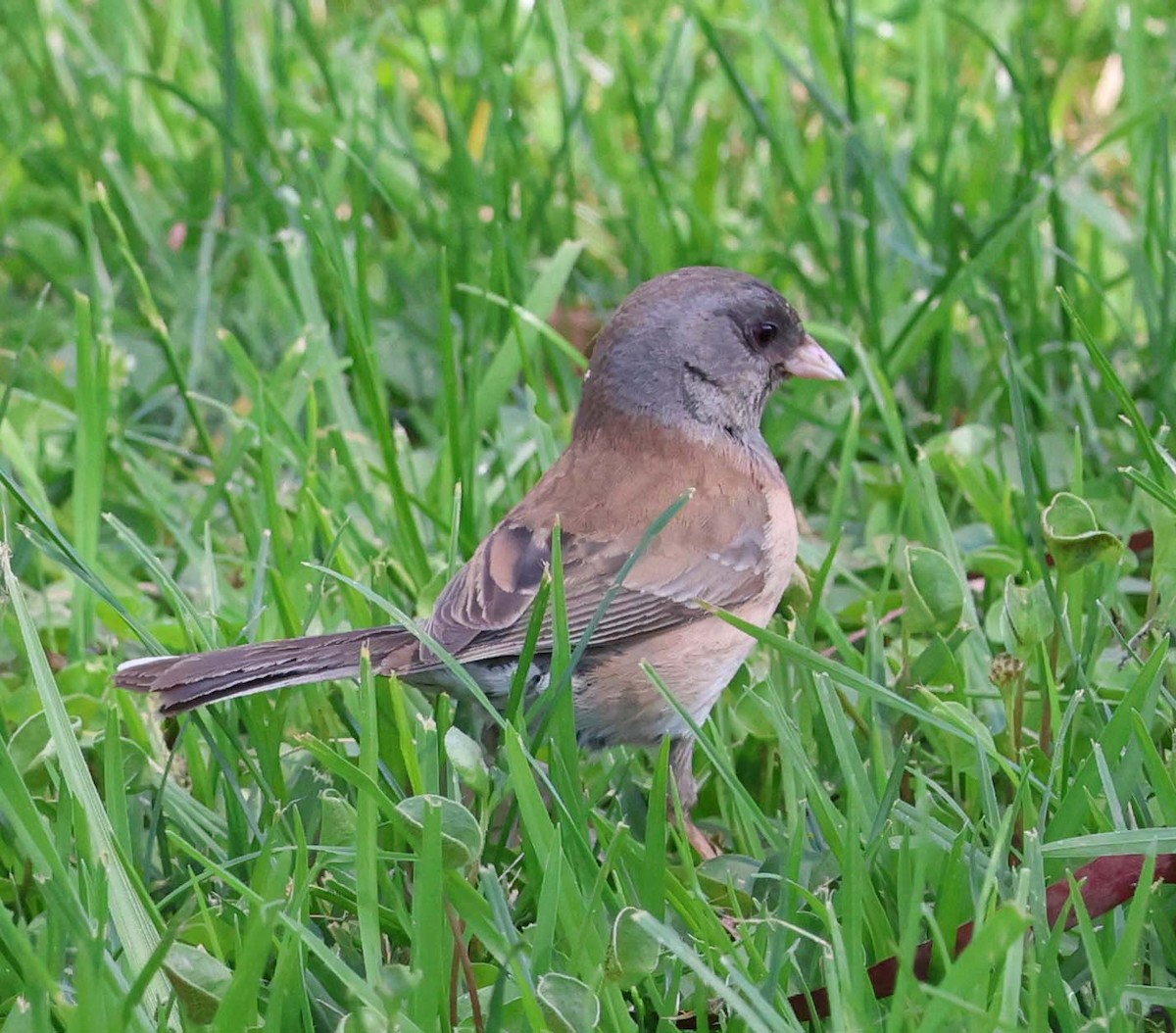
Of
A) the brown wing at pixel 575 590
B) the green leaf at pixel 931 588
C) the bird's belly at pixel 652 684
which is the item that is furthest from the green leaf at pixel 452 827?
the green leaf at pixel 931 588

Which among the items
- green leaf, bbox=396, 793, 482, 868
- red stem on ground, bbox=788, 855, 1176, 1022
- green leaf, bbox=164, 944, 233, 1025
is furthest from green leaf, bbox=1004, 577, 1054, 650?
green leaf, bbox=164, 944, 233, 1025

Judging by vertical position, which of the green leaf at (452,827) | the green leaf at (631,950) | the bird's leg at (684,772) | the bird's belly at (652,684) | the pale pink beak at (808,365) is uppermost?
the green leaf at (452,827)

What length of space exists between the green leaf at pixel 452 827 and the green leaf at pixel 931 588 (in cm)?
86

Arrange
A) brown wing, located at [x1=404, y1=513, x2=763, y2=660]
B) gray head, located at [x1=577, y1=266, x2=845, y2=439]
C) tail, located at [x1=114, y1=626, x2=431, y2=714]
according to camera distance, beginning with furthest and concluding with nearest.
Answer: gray head, located at [x1=577, y1=266, x2=845, y2=439] < brown wing, located at [x1=404, y1=513, x2=763, y2=660] < tail, located at [x1=114, y1=626, x2=431, y2=714]

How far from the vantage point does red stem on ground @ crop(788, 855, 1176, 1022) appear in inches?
70.7

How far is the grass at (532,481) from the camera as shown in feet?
5.82

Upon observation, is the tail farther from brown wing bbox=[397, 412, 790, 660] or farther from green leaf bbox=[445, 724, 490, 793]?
green leaf bbox=[445, 724, 490, 793]

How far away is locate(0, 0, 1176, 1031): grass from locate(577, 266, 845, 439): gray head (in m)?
0.21

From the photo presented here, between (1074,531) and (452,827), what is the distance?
0.95 metres

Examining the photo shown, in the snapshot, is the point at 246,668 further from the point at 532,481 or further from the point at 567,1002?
the point at 532,481

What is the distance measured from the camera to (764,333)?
2922mm

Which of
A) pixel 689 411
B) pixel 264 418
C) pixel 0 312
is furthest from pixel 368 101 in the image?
pixel 689 411

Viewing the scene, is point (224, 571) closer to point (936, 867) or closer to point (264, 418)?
point (264, 418)

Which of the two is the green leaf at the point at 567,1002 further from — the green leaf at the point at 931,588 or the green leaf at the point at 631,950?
the green leaf at the point at 931,588
